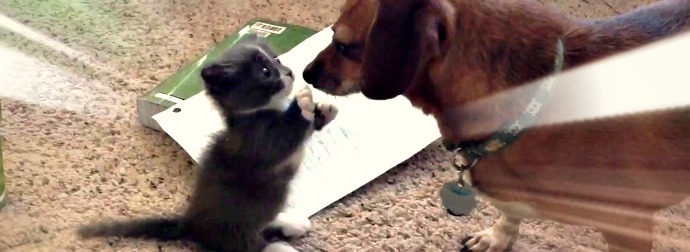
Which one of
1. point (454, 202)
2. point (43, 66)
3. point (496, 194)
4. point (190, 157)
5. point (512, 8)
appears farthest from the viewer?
point (43, 66)

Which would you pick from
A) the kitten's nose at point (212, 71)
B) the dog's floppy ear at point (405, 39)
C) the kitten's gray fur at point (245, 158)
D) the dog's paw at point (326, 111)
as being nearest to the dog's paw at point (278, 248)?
the kitten's gray fur at point (245, 158)

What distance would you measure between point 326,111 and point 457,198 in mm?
233

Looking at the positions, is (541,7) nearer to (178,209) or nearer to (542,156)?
(542,156)

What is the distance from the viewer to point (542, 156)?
1.06 m

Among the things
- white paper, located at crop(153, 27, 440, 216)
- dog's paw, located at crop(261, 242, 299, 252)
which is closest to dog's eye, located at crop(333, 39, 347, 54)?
white paper, located at crop(153, 27, 440, 216)

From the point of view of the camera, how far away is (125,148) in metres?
1.43

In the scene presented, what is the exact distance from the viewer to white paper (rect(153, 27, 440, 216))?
135 cm

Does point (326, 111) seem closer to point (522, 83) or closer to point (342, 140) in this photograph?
point (342, 140)

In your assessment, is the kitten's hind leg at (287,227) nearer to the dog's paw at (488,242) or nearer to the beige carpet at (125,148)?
the beige carpet at (125,148)

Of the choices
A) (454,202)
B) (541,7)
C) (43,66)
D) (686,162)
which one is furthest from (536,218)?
(43,66)

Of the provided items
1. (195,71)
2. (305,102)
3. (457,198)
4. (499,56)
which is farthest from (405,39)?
(195,71)

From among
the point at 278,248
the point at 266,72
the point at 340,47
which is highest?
the point at 340,47

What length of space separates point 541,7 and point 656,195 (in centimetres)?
29

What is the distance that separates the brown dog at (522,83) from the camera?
37.2 inches
